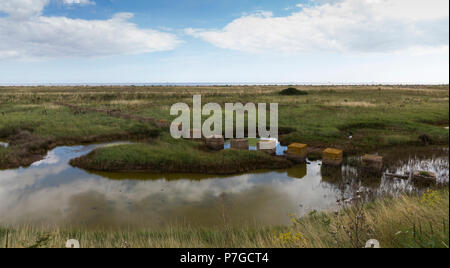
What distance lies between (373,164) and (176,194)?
8.54 m

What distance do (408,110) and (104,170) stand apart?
25603 millimetres

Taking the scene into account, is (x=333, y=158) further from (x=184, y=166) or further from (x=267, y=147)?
(x=184, y=166)

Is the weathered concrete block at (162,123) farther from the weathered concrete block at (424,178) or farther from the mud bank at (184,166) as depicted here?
the weathered concrete block at (424,178)

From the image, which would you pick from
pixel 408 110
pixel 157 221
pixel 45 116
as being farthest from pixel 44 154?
pixel 408 110

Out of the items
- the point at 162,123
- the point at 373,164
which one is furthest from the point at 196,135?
the point at 373,164

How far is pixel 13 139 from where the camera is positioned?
42.2 feet

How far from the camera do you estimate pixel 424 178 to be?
361 inches

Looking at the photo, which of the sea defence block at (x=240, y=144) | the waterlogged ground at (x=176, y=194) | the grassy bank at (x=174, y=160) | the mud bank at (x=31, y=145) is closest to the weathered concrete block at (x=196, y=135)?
the grassy bank at (x=174, y=160)

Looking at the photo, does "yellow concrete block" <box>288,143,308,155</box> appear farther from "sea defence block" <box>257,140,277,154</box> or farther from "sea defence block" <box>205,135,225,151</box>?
"sea defence block" <box>205,135,225,151</box>

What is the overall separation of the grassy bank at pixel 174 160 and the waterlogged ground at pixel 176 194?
0.57 m

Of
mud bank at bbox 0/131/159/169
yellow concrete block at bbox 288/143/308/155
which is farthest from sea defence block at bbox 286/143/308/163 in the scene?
mud bank at bbox 0/131/159/169

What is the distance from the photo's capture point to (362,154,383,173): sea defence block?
35.2 ft

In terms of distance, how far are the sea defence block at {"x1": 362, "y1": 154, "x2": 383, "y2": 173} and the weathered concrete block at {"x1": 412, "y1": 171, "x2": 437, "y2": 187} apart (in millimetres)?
1352

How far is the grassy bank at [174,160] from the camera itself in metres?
11.5
